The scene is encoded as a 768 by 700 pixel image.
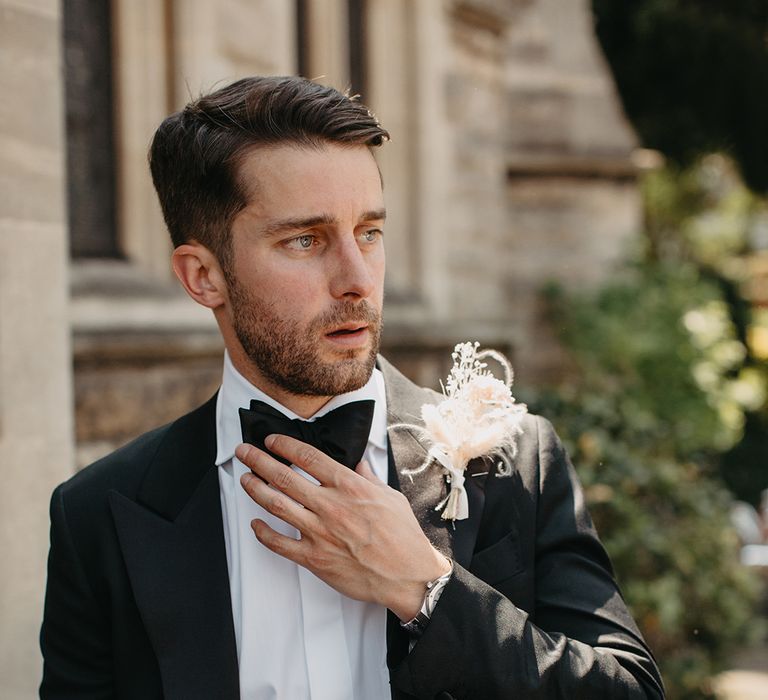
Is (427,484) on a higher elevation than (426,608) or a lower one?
higher

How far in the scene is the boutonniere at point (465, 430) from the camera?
181 centimetres

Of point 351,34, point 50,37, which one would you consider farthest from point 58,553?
point 351,34

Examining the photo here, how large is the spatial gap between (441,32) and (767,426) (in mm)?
6864

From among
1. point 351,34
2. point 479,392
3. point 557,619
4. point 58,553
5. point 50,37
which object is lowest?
point 557,619

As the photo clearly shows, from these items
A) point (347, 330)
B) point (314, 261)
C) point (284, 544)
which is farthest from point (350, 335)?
point (284, 544)

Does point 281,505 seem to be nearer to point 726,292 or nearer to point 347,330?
point 347,330

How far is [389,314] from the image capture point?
670cm

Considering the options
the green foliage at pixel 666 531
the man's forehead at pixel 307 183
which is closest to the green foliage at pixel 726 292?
the green foliage at pixel 666 531

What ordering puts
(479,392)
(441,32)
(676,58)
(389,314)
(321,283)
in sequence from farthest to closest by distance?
(676,58) → (441,32) → (389,314) → (479,392) → (321,283)

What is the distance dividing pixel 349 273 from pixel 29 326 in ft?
5.15

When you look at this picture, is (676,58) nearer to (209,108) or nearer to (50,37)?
(50,37)

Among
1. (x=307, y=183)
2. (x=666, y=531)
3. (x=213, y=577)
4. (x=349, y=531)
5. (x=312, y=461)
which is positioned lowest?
(x=666, y=531)

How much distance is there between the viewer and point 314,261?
5.80 ft

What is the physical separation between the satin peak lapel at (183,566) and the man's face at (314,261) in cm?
28
